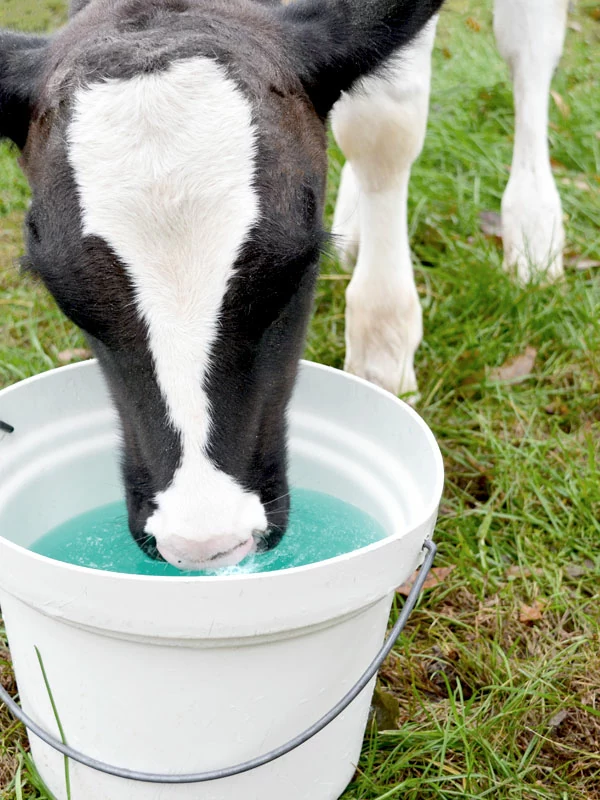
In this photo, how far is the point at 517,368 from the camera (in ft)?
11.8

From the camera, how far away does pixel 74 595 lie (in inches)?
69.6

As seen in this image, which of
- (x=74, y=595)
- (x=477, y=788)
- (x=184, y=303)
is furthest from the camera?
(x=477, y=788)

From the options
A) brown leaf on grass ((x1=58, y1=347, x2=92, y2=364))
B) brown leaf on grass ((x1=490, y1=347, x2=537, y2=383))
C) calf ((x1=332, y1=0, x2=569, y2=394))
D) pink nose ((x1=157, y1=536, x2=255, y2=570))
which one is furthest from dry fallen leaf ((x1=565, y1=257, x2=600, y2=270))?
pink nose ((x1=157, y1=536, x2=255, y2=570))

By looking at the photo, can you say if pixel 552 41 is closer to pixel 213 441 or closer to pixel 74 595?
pixel 213 441

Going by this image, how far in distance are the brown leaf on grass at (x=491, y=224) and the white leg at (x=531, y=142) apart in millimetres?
244

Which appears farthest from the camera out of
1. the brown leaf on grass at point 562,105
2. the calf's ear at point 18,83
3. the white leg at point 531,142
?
the brown leaf on grass at point 562,105

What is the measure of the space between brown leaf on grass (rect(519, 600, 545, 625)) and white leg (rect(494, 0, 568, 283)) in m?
1.47

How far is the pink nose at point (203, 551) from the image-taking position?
1890mm

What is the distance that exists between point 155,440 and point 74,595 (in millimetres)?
390

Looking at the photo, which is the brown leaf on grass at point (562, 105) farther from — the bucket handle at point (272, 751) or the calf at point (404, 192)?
the bucket handle at point (272, 751)

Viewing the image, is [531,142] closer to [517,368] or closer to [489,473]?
[517,368]

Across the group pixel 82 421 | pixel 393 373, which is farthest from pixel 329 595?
pixel 393 373

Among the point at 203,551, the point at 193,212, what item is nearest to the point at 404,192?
the point at 193,212

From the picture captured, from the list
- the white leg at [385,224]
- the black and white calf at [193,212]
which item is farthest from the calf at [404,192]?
the black and white calf at [193,212]
